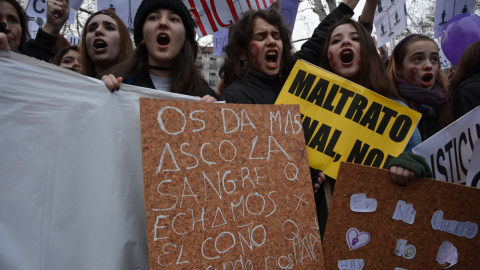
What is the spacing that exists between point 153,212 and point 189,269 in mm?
279

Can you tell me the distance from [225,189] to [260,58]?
1.16 m

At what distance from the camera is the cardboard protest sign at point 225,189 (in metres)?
1.57

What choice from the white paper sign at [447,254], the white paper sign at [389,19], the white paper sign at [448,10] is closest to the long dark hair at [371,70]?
the white paper sign at [447,254]

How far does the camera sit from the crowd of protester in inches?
93.0

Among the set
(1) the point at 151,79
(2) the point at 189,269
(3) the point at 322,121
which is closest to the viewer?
(2) the point at 189,269

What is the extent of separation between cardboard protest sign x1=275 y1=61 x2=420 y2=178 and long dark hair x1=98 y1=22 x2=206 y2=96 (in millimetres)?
568

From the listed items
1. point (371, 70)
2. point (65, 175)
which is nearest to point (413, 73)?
point (371, 70)

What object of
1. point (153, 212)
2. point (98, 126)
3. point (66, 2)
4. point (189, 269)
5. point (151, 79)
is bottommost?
point (189, 269)

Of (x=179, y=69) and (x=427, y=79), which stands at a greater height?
(x=427, y=79)

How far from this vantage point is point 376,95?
87.5 inches

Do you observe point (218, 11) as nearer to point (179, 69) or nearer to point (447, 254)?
point (179, 69)

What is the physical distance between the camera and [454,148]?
2.26 meters

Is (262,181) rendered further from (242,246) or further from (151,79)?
(151,79)

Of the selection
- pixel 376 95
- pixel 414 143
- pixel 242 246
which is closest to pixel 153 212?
pixel 242 246
